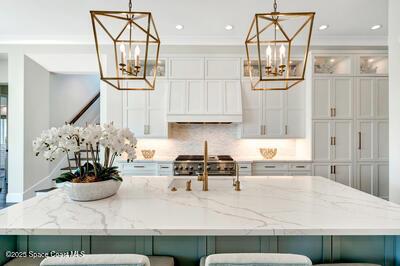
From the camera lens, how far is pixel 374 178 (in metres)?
3.84

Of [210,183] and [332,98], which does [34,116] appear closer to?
[210,183]

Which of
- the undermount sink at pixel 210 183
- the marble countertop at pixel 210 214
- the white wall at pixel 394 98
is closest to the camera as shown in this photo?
the marble countertop at pixel 210 214

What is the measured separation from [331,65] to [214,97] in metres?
2.12

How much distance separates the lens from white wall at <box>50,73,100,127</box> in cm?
502

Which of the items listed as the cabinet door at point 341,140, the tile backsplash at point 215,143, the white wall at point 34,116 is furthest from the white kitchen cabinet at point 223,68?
the white wall at point 34,116

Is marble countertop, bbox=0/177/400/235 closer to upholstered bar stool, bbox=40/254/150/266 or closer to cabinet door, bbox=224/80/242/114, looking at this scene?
upholstered bar stool, bbox=40/254/150/266

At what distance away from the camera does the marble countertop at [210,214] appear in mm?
1035

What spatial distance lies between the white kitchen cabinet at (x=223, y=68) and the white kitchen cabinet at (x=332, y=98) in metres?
1.37

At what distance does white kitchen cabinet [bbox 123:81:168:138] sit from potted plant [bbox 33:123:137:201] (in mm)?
2509

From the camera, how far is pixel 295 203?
4.65ft

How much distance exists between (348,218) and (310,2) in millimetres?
2740

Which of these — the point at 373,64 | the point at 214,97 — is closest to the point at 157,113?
the point at 214,97

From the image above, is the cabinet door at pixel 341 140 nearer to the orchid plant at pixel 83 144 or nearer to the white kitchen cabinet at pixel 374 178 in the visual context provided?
the white kitchen cabinet at pixel 374 178

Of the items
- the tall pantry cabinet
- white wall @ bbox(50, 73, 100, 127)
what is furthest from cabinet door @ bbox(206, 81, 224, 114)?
white wall @ bbox(50, 73, 100, 127)
